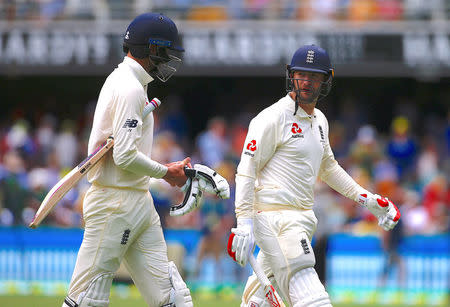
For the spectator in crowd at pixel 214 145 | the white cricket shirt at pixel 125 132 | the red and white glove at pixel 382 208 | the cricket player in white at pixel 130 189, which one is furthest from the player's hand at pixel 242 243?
the spectator in crowd at pixel 214 145

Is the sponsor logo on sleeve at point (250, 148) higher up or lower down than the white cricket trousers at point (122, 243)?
higher up

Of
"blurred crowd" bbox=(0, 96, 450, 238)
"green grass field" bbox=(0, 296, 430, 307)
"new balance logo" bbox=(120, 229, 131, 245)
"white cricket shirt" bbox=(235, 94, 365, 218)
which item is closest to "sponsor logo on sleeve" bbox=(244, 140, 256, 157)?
"white cricket shirt" bbox=(235, 94, 365, 218)

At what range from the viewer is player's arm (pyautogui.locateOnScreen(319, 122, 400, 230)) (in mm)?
7008

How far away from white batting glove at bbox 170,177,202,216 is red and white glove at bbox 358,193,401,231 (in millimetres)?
1631

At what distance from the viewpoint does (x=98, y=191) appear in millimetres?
6051

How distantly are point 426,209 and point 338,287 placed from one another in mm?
2473

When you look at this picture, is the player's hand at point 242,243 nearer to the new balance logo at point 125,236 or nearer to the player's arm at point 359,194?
the new balance logo at point 125,236

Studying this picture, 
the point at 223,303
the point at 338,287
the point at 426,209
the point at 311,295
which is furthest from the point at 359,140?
the point at 311,295

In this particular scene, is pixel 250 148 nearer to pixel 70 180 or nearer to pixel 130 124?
pixel 130 124

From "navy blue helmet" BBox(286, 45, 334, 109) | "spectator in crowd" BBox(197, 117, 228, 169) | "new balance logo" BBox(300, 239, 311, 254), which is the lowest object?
"spectator in crowd" BBox(197, 117, 228, 169)

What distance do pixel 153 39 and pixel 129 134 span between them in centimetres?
78

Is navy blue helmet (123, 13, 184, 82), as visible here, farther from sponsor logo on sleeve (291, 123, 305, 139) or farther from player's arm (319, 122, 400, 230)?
player's arm (319, 122, 400, 230)

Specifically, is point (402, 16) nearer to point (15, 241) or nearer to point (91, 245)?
point (15, 241)

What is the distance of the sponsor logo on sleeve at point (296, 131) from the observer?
656 cm
